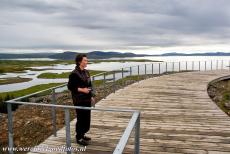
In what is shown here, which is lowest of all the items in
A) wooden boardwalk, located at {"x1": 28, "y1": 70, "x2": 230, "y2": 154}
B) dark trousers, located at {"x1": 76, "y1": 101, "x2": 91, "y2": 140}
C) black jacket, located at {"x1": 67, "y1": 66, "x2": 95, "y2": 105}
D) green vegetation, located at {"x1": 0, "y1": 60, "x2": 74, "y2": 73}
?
green vegetation, located at {"x1": 0, "y1": 60, "x2": 74, "y2": 73}

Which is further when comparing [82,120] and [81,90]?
[82,120]

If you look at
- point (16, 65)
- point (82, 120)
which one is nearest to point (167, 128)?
point (82, 120)

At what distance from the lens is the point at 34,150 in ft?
20.7

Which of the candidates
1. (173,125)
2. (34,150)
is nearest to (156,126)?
(173,125)

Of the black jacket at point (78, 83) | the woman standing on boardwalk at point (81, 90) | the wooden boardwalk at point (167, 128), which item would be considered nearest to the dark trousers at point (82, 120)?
the woman standing on boardwalk at point (81, 90)

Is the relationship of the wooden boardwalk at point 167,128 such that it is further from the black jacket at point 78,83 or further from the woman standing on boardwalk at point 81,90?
the black jacket at point 78,83

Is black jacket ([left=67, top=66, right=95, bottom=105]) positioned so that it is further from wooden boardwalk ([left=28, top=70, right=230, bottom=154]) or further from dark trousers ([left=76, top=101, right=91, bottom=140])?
wooden boardwalk ([left=28, top=70, right=230, bottom=154])

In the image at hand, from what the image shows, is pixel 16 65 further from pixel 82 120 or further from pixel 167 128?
pixel 82 120

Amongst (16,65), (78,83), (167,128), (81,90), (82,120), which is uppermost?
(78,83)

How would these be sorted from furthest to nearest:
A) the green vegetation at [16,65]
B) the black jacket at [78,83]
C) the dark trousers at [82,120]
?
the green vegetation at [16,65] < the dark trousers at [82,120] < the black jacket at [78,83]

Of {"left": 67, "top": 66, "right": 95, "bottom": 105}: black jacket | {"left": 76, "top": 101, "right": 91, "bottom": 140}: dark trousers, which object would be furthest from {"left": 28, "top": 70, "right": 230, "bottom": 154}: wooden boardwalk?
{"left": 67, "top": 66, "right": 95, "bottom": 105}: black jacket

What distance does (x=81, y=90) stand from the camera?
6.16 m

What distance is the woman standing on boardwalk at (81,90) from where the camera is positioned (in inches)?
242

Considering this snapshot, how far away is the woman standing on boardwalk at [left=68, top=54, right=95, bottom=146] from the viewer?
6.15 m
